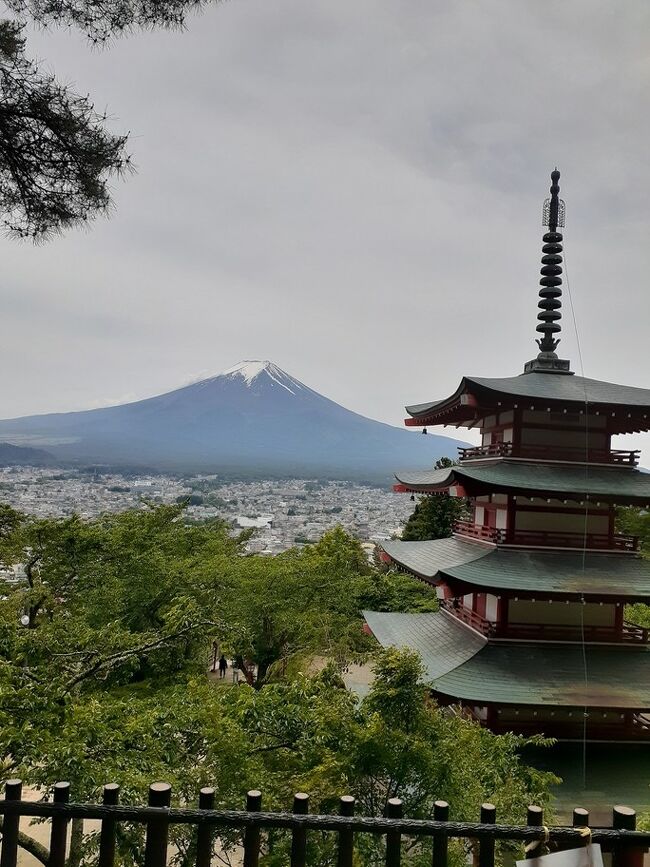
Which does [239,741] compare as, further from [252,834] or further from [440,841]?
[440,841]

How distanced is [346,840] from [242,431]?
158 metres

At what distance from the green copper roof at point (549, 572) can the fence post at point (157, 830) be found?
7477mm

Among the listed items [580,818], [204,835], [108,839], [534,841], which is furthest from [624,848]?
[108,839]

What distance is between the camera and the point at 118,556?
1703 centimetres

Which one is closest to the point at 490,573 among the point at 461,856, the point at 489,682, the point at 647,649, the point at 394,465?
the point at 489,682

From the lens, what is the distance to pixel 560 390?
1073 cm

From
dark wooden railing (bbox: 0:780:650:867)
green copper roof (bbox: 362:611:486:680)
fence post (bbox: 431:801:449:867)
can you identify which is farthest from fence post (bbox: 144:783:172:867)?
green copper roof (bbox: 362:611:486:680)

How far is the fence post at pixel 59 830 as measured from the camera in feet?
8.02

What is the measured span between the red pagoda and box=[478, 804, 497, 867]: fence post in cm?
651

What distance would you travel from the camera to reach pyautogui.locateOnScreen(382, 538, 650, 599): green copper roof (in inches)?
361

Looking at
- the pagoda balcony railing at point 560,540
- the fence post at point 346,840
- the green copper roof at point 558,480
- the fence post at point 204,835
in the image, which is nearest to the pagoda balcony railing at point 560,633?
the pagoda balcony railing at point 560,540

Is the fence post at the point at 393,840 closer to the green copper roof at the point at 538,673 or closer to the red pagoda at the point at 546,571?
the green copper roof at the point at 538,673

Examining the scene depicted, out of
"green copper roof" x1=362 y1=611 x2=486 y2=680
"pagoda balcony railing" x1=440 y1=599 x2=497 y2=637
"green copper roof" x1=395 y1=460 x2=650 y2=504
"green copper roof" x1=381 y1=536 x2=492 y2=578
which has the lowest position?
"green copper roof" x1=362 y1=611 x2=486 y2=680

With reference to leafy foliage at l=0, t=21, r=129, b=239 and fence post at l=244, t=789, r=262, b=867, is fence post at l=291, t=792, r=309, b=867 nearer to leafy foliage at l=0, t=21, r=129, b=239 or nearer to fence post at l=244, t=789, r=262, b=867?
fence post at l=244, t=789, r=262, b=867
